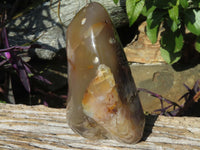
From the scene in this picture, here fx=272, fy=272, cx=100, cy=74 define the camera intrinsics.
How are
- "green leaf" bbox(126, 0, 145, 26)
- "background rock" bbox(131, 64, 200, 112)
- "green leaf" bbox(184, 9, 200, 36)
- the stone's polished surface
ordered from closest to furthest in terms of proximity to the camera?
the stone's polished surface → "green leaf" bbox(126, 0, 145, 26) → "green leaf" bbox(184, 9, 200, 36) → "background rock" bbox(131, 64, 200, 112)

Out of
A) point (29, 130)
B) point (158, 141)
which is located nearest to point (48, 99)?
point (29, 130)

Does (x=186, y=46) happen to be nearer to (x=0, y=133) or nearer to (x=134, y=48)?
(x=134, y=48)

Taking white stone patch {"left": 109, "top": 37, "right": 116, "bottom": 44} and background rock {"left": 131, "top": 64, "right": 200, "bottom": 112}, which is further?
background rock {"left": 131, "top": 64, "right": 200, "bottom": 112}

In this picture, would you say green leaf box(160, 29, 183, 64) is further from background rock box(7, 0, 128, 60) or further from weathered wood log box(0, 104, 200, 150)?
weathered wood log box(0, 104, 200, 150)

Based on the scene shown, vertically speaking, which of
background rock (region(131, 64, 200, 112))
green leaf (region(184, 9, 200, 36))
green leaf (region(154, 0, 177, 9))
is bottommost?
background rock (region(131, 64, 200, 112))

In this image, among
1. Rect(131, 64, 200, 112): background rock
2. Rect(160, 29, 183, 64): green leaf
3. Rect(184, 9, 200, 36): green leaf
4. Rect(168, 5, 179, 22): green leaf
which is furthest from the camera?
Rect(131, 64, 200, 112): background rock

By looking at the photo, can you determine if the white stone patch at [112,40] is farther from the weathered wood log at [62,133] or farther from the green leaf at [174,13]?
the green leaf at [174,13]

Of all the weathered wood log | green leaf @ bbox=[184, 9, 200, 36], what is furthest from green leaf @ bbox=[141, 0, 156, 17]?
the weathered wood log
